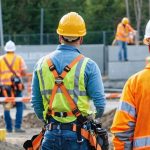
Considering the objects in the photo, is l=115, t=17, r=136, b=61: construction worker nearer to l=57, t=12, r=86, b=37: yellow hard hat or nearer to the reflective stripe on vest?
l=57, t=12, r=86, b=37: yellow hard hat

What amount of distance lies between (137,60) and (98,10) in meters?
22.5

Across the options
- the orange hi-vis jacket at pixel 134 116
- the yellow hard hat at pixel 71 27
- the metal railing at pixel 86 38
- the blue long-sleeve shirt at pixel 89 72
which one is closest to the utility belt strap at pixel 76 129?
the blue long-sleeve shirt at pixel 89 72

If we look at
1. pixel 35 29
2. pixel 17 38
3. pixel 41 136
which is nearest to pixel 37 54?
pixel 17 38

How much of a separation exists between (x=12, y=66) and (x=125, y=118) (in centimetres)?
963

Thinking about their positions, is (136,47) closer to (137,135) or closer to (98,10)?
(98,10)

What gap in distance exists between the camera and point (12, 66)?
49.9 ft

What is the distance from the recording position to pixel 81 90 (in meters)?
6.89

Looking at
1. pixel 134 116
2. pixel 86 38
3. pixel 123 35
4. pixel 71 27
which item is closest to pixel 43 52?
pixel 123 35

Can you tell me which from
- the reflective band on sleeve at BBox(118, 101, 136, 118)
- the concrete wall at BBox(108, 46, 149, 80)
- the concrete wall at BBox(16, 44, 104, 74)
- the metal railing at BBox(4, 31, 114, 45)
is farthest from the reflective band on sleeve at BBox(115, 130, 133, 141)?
the metal railing at BBox(4, 31, 114, 45)

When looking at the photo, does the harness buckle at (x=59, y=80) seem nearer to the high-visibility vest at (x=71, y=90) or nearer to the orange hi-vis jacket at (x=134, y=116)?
the high-visibility vest at (x=71, y=90)

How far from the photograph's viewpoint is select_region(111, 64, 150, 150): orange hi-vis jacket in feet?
18.7

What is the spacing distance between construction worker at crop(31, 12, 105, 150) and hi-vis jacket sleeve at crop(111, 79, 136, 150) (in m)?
1.12

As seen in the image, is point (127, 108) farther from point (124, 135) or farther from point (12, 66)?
point (12, 66)

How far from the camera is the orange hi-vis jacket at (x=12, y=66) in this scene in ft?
49.6
